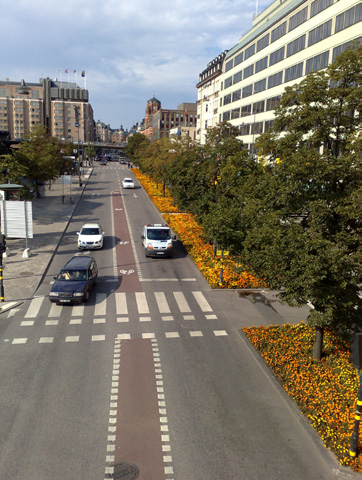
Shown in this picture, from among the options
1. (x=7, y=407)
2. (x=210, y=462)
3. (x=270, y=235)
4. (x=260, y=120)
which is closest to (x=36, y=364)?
(x=7, y=407)

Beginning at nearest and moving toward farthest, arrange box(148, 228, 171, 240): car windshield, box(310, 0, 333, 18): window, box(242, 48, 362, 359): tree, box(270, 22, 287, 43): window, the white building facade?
box(242, 48, 362, 359): tree
box(148, 228, 171, 240): car windshield
the white building facade
box(310, 0, 333, 18): window
box(270, 22, 287, 43): window

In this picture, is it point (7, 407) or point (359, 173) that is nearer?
point (7, 407)

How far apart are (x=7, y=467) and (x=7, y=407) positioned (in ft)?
7.70

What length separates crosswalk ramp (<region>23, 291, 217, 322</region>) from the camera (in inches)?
678

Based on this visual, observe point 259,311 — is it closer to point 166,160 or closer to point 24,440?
point 24,440

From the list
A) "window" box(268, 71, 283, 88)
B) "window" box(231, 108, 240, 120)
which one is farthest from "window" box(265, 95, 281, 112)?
"window" box(231, 108, 240, 120)

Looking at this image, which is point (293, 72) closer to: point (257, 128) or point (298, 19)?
point (298, 19)

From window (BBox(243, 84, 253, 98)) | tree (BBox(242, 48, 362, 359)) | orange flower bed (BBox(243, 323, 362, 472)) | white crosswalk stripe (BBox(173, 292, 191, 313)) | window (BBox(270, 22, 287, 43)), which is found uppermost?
window (BBox(270, 22, 287, 43))

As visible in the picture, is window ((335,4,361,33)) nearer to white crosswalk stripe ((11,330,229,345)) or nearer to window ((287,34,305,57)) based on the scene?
window ((287,34,305,57))

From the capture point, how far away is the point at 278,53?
45.7 m

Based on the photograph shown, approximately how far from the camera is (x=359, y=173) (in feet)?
→ 37.4

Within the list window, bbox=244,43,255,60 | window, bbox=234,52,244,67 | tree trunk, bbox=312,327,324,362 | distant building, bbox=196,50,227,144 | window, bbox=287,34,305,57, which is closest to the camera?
tree trunk, bbox=312,327,324,362

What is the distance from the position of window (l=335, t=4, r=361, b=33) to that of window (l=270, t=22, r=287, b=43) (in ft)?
39.2

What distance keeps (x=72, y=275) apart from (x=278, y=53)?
4006cm
